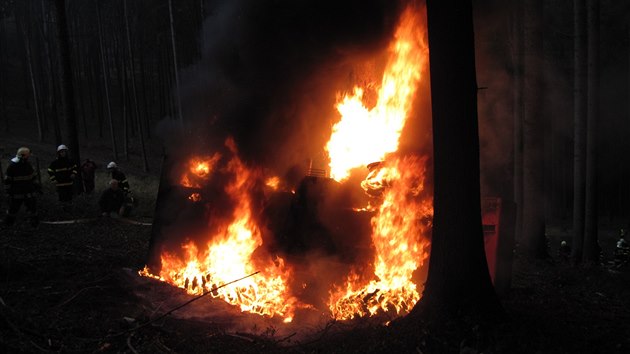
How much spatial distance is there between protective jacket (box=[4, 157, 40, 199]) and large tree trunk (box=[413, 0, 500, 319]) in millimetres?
9968

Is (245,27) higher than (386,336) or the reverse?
higher

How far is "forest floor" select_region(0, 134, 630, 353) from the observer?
5148 millimetres

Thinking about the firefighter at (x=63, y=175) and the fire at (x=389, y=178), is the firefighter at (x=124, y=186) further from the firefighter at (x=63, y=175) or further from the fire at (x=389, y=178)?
the fire at (x=389, y=178)

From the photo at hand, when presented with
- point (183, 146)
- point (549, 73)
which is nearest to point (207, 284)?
point (183, 146)

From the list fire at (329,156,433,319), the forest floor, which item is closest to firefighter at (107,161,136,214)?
the forest floor

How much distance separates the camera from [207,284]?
8.33 m

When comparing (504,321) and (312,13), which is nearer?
(504,321)

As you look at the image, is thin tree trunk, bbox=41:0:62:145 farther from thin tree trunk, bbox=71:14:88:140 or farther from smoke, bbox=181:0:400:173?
smoke, bbox=181:0:400:173

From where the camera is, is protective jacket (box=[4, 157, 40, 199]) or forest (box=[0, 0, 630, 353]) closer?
forest (box=[0, 0, 630, 353])

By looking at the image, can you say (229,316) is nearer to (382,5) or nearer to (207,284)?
(207,284)

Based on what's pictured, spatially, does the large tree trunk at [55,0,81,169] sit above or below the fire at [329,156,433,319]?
above

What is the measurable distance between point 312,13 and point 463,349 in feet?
21.6

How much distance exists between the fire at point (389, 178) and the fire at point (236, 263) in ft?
3.34

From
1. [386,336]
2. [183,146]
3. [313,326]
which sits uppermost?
[183,146]
